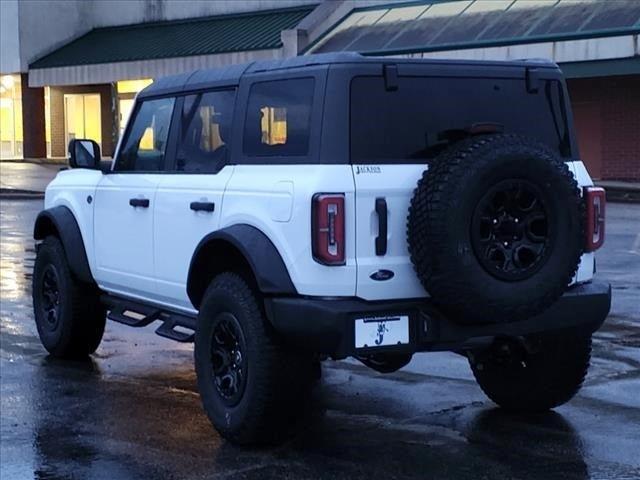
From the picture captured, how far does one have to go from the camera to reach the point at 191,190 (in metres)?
6.38

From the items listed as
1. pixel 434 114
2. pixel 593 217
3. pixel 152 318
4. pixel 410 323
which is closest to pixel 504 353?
pixel 593 217

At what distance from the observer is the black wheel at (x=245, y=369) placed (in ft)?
18.2

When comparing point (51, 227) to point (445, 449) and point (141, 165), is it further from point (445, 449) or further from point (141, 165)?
point (445, 449)

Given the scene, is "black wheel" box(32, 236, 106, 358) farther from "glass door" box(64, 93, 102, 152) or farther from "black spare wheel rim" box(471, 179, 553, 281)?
"glass door" box(64, 93, 102, 152)

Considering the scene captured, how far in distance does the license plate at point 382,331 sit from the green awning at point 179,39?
29736 millimetres

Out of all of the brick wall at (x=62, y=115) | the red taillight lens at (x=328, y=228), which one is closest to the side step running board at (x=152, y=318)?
the red taillight lens at (x=328, y=228)

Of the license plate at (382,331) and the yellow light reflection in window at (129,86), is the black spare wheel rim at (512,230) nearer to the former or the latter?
the license plate at (382,331)

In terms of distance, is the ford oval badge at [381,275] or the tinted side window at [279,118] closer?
the ford oval badge at [381,275]

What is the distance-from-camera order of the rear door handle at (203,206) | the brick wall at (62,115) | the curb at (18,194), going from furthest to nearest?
the brick wall at (62,115) < the curb at (18,194) < the rear door handle at (203,206)

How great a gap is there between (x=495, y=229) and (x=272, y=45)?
29810mm

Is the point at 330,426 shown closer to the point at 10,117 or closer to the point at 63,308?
the point at 63,308

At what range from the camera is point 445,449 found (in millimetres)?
5801

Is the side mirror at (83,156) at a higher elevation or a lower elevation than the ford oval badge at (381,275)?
higher

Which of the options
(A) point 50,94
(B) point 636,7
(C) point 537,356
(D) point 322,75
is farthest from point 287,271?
(A) point 50,94
